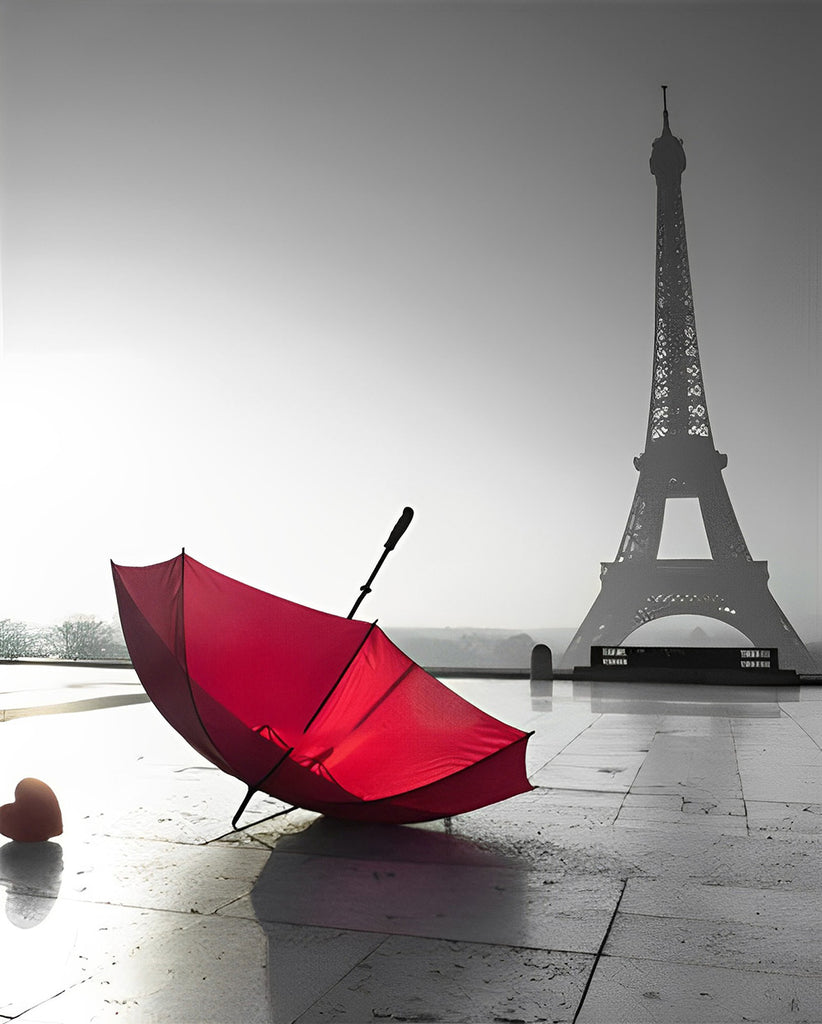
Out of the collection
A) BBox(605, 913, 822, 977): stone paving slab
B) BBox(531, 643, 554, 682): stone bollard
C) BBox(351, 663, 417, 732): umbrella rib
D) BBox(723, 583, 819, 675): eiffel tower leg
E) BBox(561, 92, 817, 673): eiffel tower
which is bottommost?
BBox(605, 913, 822, 977): stone paving slab

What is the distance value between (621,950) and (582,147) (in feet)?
75.5

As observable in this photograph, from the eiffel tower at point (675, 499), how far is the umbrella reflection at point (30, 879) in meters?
19.6

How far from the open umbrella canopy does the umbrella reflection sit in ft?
1.97

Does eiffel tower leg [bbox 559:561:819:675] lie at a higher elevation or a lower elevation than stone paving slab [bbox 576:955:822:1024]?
higher

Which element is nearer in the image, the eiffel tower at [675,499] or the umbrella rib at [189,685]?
the umbrella rib at [189,685]

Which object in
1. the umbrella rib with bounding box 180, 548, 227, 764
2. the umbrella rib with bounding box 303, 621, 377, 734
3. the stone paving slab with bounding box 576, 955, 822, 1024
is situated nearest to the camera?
the stone paving slab with bounding box 576, 955, 822, 1024

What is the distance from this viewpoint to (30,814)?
3869 millimetres

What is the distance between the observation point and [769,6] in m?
22.9

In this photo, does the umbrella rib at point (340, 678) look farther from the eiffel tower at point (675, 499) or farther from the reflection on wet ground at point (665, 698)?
the eiffel tower at point (675, 499)

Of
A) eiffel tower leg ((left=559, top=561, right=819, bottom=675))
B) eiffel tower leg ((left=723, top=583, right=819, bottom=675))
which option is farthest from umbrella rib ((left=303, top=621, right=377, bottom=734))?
eiffel tower leg ((left=559, top=561, right=819, bottom=675))

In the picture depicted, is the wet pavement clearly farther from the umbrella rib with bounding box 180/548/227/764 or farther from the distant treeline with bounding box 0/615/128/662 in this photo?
the distant treeline with bounding box 0/615/128/662

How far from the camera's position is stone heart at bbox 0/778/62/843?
12.6ft

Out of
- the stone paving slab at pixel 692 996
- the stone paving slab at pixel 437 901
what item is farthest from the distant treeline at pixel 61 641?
the stone paving slab at pixel 692 996

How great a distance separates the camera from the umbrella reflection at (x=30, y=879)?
3002 millimetres
